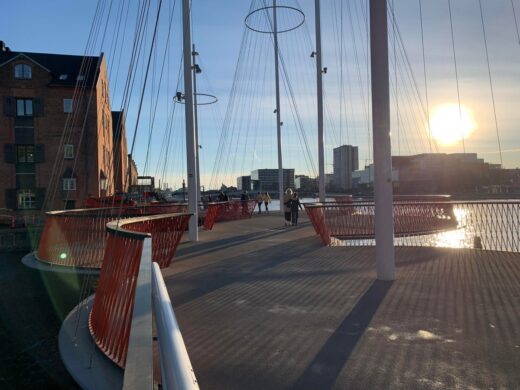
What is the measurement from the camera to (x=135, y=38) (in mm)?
7035

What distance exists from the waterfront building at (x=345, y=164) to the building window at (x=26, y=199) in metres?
27.4

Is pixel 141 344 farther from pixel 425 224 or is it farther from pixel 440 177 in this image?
pixel 440 177

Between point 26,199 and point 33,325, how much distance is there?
39259mm

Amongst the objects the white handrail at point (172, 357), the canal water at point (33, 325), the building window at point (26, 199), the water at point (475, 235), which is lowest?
the canal water at point (33, 325)

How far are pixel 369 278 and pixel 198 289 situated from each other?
271 centimetres

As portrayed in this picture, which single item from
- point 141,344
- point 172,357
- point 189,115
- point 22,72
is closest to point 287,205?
point 189,115

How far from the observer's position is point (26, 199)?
4225cm

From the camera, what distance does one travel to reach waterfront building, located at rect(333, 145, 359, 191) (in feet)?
141

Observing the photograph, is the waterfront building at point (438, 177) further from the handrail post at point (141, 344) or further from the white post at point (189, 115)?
the handrail post at point (141, 344)

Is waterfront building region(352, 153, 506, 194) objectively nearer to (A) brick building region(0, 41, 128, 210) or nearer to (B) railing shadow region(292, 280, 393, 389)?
(B) railing shadow region(292, 280, 393, 389)

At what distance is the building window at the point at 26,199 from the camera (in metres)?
41.9

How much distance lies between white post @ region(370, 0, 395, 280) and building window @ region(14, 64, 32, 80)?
142 ft

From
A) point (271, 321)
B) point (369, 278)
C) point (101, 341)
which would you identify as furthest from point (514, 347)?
point (101, 341)

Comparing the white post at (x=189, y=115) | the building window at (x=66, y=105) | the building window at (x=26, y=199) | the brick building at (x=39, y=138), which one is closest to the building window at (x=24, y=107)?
the brick building at (x=39, y=138)
